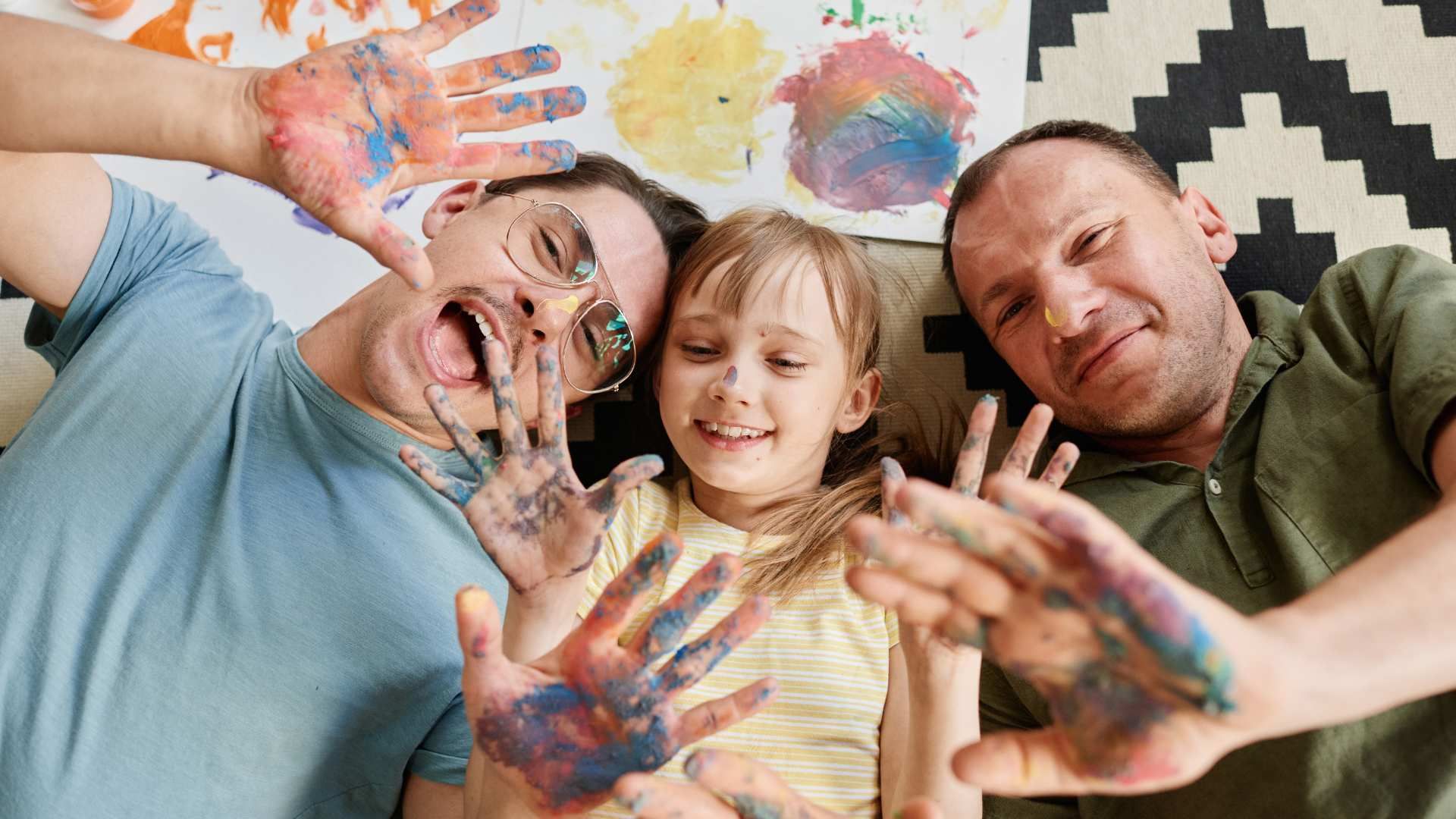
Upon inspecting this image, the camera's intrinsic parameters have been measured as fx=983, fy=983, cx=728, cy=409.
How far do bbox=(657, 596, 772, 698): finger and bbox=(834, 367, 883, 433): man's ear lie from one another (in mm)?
709

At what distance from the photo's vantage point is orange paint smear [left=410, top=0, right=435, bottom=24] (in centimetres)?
183

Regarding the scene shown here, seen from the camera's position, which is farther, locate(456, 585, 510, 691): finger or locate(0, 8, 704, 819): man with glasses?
locate(0, 8, 704, 819): man with glasses

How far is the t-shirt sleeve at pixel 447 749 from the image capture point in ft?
4.37

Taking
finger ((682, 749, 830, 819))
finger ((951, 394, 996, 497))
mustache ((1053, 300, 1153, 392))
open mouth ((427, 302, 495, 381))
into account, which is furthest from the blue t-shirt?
mustache ((1053, 300, 1153, 392))

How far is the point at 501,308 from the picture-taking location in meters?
1.43

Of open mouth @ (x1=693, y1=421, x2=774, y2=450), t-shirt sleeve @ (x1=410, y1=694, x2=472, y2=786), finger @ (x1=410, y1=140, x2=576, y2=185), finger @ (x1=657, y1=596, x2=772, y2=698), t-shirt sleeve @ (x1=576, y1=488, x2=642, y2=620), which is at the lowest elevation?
t-shirt sleeve @ (x1=410, y1=694, x2=472, y2=786)

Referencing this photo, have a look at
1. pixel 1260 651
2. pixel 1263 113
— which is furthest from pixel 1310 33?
pixel 1260 651

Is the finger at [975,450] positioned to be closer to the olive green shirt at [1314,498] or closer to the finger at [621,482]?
the finger at [621,482]

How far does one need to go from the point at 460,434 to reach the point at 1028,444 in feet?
2.07

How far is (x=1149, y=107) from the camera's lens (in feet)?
6.10

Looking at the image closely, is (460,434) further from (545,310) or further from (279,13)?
(279,13)

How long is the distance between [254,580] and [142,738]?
0.23 metres

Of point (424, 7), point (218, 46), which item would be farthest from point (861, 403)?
point (218, 46)

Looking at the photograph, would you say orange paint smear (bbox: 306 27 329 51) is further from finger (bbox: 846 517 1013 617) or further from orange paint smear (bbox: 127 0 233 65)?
finger (bbox: 846 517 1013 617)
